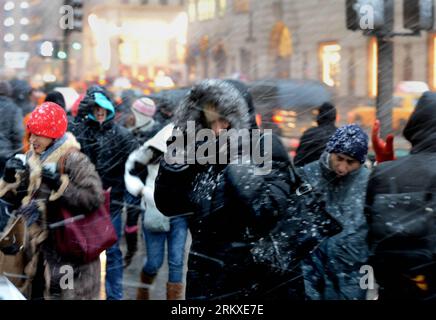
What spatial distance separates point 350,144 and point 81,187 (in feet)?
4.94

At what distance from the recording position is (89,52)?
8150cm

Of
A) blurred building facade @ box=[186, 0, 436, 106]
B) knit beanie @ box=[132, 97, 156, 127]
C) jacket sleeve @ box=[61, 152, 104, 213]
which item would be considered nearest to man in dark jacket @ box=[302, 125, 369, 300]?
jacket sleeve @ box=[61, 152, 104, 213]

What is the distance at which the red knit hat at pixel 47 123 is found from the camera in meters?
4.73

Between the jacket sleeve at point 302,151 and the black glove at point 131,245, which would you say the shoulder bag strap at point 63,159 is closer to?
the jacket sleeve at point 302,151

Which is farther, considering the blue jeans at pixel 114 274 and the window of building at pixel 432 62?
the window of building at pixel 432 62

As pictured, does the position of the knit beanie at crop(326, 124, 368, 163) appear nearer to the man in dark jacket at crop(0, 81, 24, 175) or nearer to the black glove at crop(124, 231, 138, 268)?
the black glove at crop(124, 231, 138, 268)

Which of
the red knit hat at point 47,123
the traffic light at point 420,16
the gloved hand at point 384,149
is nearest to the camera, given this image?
the red knit hat at point 47,123

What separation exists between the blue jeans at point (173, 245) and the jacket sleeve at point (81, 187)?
188cm

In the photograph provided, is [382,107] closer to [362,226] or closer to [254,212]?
[362,226]

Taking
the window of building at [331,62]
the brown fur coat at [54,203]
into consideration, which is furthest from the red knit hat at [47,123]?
the window of building at [331,62]

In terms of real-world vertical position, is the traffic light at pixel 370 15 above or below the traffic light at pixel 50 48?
above

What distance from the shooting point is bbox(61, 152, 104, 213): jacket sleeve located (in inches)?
175

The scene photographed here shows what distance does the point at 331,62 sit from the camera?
39.4 meters

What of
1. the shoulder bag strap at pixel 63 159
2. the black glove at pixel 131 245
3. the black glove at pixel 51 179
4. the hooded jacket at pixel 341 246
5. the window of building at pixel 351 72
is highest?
the shoulder bag strap at pixel 63 159
